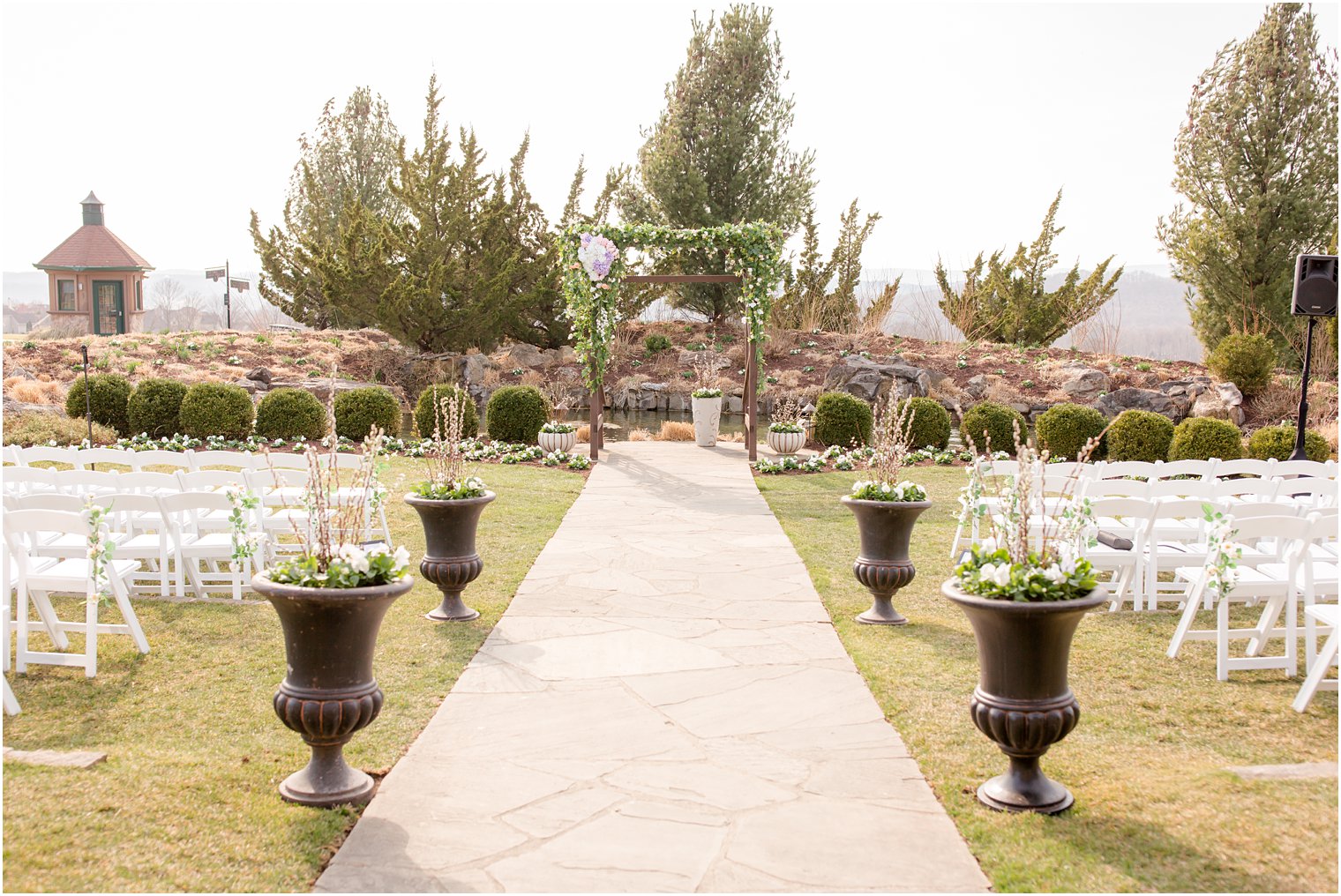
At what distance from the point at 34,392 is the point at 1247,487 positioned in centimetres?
1834

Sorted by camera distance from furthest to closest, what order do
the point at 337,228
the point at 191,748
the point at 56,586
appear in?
the point at 337,228, the point at 56,586, the point at 191,748

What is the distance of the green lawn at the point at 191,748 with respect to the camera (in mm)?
2994

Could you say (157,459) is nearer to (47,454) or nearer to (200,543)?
(47,454)

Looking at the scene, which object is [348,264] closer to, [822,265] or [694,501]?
[822,265]

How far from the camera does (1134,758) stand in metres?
4.06

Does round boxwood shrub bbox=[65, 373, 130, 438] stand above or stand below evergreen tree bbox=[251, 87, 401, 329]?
below

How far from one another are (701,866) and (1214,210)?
2446cm

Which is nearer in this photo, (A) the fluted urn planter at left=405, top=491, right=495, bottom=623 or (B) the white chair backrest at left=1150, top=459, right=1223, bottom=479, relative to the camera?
(A) the fluted urn planter at left=405, top=491, right=495, bottom=623

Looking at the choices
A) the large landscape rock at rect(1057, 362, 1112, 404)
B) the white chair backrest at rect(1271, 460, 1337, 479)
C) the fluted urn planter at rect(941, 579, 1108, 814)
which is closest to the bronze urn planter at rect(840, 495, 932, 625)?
the fluted urn planter at rect(941, 579, 1108, 814)

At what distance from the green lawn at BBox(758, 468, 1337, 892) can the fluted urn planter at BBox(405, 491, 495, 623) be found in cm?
222

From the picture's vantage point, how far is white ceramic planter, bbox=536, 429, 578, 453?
47.9 feet

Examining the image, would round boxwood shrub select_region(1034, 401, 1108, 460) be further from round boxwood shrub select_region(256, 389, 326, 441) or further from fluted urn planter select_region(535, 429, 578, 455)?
round boxwood shrub select_region(256, 389, 326, 441)

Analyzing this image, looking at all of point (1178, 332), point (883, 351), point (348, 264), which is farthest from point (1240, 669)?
point (1178, 332)

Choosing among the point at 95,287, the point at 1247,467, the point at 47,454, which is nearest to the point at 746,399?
the point at 1247,467
